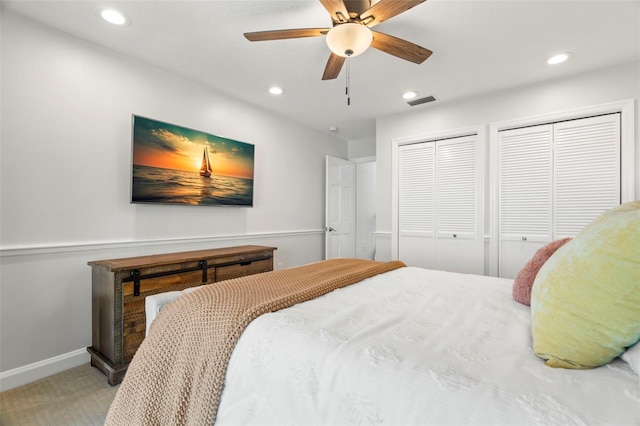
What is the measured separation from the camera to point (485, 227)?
3.36 meters

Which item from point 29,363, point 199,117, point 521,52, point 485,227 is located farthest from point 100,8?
point 485,227

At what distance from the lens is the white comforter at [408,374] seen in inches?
27.1

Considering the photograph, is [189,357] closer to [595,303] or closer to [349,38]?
[595,303]

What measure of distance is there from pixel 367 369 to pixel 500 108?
3.46 m

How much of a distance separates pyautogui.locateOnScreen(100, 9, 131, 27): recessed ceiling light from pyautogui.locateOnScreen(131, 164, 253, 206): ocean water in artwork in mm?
1066

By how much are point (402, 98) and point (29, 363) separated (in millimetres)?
4111

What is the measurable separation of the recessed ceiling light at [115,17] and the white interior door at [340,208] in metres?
2.98

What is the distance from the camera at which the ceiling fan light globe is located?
5.85 feet

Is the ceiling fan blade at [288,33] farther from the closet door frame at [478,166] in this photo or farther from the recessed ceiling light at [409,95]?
the closet door frame at [478,166]

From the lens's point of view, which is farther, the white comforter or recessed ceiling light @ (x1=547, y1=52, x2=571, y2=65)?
recessed ceiling light @ (x1=547, y1=52, x2=571, y2=65)

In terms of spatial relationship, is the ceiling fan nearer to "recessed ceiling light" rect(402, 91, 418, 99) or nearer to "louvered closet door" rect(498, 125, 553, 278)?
"recessed ceiling light" rect(402, 91, 418, 99)

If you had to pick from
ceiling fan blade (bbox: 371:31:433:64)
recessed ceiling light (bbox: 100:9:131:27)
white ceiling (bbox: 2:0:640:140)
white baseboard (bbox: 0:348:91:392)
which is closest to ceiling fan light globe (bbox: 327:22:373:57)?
ceiling fan blade (bbox: 371:31:433:64)

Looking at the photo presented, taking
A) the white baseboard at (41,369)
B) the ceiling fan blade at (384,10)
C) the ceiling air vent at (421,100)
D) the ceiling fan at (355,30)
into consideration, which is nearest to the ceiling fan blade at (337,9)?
the ceiling fan at (355,30)

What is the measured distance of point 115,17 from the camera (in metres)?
2.07
